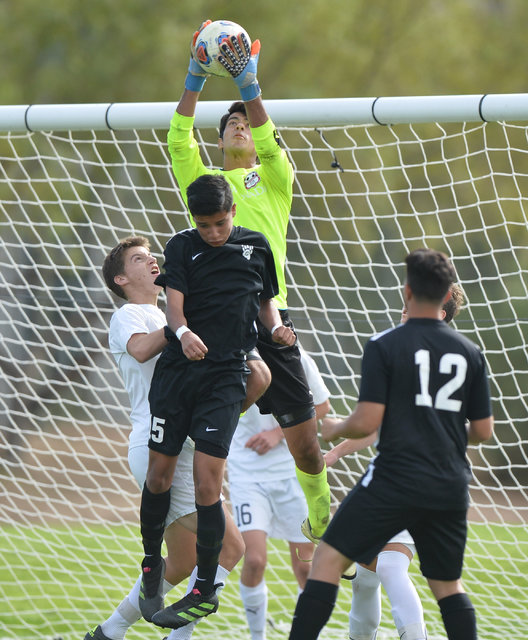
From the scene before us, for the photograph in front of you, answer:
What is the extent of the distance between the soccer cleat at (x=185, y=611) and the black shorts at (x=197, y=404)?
632 millimetres

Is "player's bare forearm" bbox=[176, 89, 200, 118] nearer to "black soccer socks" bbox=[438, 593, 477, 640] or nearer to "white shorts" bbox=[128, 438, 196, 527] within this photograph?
"white shorts" bbox=[128, 438, 196, 527]

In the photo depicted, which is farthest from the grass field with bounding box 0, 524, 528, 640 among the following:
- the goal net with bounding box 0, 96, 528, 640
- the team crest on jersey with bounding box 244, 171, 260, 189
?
the team crest on jersey with bounding box 244, 171, 260, 189

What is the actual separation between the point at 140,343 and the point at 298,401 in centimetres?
78

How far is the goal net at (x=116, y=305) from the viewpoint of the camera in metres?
6.34

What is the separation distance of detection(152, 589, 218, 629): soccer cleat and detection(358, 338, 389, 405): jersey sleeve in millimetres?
1253

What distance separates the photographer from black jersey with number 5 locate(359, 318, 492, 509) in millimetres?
3682

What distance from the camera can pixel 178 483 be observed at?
4.70 meters

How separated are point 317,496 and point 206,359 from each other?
108 cm

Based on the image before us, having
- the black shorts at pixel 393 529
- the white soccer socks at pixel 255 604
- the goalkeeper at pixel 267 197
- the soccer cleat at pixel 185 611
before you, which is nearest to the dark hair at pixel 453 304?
the goalkeeper at pixel 267 197

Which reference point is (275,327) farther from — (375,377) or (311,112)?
(311,112)

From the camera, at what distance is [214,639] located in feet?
22.9

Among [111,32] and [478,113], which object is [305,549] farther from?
[111,32]

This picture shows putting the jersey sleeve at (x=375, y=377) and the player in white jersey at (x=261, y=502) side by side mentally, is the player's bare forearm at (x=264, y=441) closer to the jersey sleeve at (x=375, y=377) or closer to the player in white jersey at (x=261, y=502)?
the player in white jersey at (x=261, y=502)

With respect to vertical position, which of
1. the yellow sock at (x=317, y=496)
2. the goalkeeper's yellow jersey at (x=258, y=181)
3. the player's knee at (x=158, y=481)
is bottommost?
the yellow sock at (x=317, y=496)
